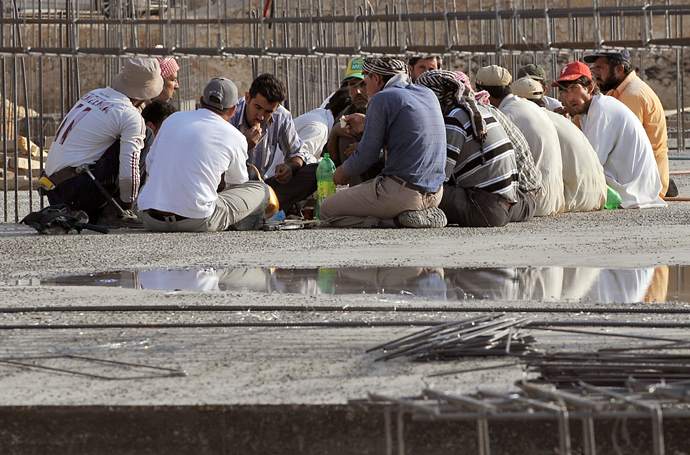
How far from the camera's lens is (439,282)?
5.53 m

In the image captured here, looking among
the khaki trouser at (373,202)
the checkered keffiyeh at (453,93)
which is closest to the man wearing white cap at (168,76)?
the khaki trouser at (373,202)

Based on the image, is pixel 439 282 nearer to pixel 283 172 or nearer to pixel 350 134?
pixel 283 172

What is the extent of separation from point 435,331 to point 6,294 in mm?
2523

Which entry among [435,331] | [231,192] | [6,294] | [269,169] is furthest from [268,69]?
[435,331]

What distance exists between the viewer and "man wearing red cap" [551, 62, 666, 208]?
34.2 ft

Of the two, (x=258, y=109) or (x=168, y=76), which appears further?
(x=168, y=76)

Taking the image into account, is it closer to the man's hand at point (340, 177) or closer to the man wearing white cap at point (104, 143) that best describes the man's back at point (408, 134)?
the man's hand at point (340, 177)

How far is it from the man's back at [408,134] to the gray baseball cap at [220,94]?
1.08 meters

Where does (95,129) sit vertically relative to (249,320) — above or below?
above

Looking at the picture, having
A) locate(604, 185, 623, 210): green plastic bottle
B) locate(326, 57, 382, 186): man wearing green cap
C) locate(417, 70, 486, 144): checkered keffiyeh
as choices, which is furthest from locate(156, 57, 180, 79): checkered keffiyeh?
locate(604, 185, 623, 210): green plastic bottle

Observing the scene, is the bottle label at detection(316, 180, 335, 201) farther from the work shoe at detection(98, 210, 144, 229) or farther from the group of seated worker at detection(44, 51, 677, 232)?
the work shoe at detection(98, 210, 144, 229)

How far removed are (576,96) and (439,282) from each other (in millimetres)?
5540

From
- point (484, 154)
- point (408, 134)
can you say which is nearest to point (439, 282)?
point (408, 134)

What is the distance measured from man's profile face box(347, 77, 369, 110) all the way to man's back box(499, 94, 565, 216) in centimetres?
142
